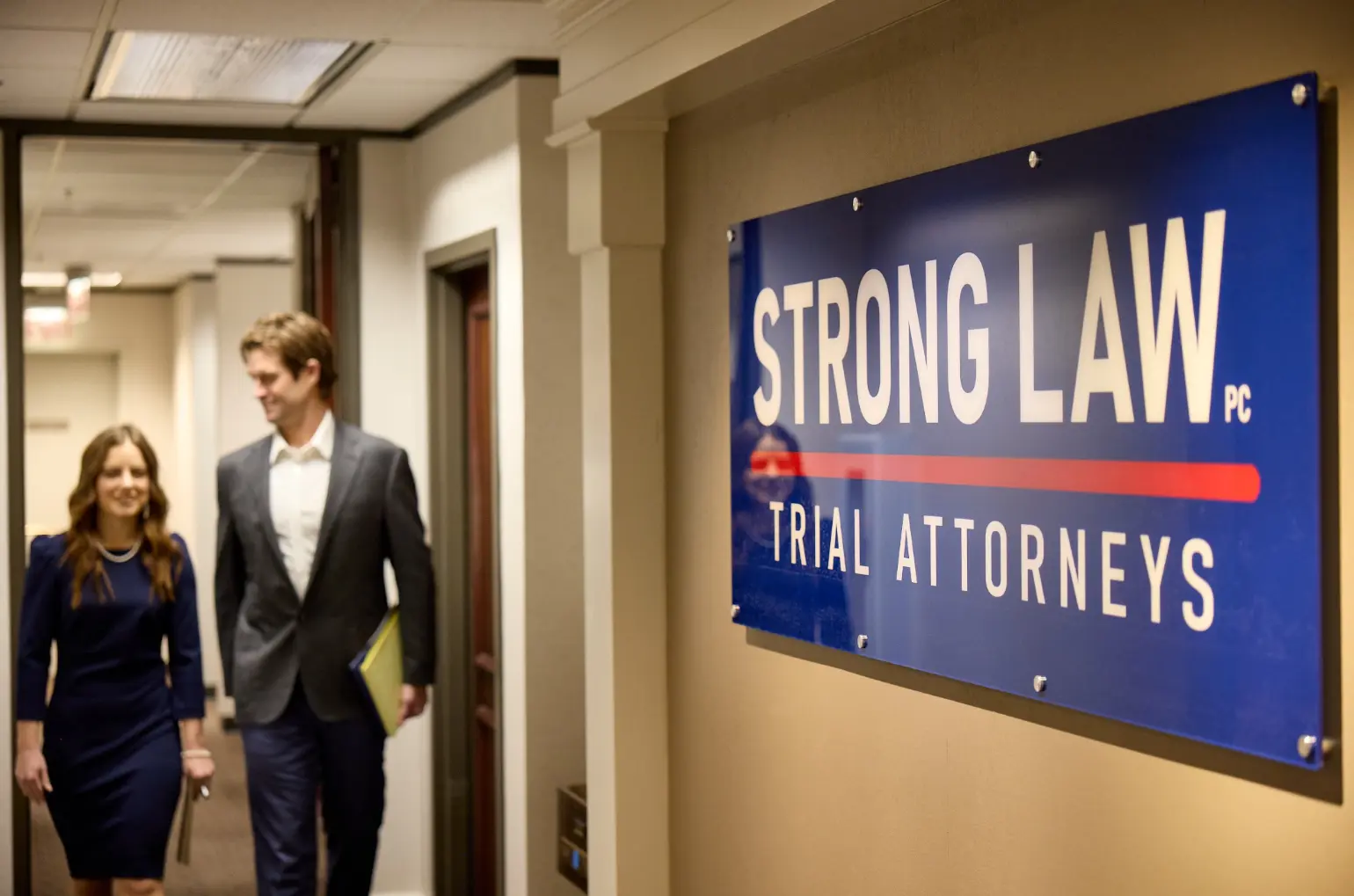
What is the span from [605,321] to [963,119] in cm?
107

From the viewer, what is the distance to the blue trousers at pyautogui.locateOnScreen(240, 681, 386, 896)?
11.9 ft

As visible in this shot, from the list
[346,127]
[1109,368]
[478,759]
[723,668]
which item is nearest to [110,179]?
[346,127]

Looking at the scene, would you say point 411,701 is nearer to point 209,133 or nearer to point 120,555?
point 120,555

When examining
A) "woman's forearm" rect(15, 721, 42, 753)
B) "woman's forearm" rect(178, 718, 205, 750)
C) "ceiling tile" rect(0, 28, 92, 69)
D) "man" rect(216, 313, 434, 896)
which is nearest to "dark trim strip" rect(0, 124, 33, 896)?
"ceiling tile" rect(0, 28, 92, 69)

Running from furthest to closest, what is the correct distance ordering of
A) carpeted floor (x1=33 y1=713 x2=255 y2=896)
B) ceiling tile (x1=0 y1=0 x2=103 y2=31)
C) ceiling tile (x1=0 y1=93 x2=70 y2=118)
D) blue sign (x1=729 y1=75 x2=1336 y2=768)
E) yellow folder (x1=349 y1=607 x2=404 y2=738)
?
carpeted floor (x1=33 y1=713 x2=255 y2=896) < ceiling tile (x1=0 y1=93 x2=70 y2=118) < yellow folder (x1=349 y1=607 x2=404 y2=738) < ceiling tile (x1=0 y1=0 x2=103 y2=31) < blue sign (x1=729 y1=75 x2=1336 y2=768)

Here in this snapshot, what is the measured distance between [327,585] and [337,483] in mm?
250

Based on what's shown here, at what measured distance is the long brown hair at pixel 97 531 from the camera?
12.1 feet

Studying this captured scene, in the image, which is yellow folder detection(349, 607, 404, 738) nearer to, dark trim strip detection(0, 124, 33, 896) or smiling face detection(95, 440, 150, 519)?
smiling face detection(95, 440, 150, 519)

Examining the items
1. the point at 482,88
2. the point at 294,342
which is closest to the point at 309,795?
the point at 294,342

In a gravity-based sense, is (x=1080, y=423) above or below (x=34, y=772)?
above

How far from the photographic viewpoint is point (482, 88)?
4285 millimetres

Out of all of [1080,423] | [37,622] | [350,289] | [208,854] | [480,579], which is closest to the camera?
[1080,423]

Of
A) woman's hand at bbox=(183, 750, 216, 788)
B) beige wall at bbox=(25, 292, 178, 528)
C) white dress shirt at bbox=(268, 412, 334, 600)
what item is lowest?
woman's hand at bbox=(183, 750, 216, 788)

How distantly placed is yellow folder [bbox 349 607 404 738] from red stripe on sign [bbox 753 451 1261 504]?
152 centimetres
